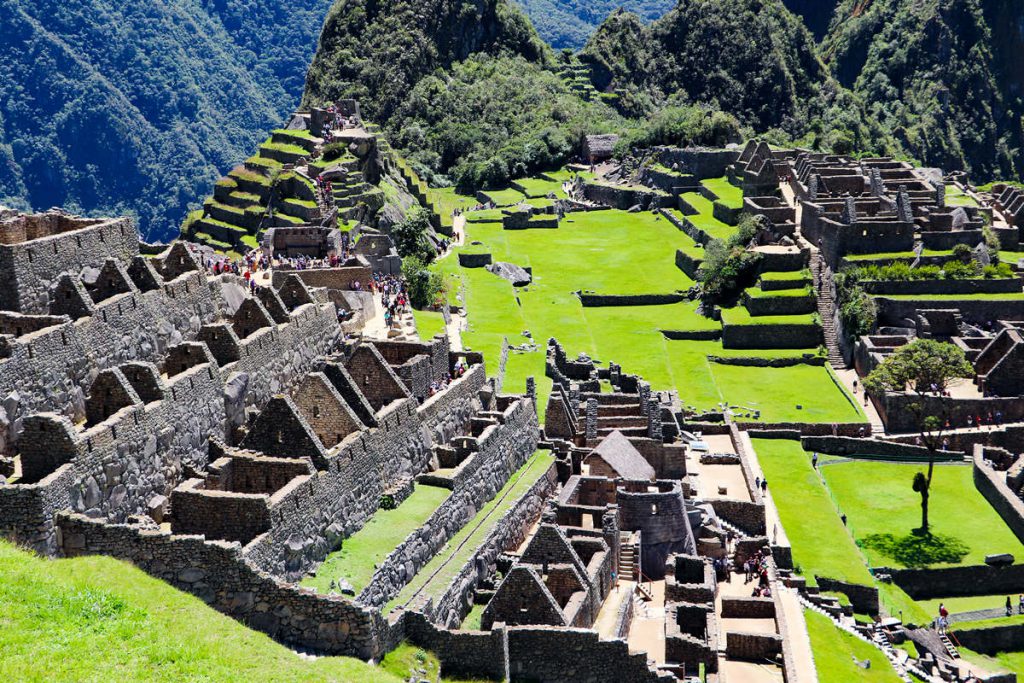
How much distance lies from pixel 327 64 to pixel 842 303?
10298cm

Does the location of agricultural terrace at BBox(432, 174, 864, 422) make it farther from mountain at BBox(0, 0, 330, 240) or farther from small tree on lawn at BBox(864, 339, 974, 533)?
mountain at BBox(0, 0, 330, 240)

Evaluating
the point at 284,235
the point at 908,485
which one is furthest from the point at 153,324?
the point at 908,485

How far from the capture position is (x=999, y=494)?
61875mm

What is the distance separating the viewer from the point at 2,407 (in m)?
31.2

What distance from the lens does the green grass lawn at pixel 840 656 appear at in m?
43.6

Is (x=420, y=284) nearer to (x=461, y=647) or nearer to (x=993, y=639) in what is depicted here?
(x=993, y=639)

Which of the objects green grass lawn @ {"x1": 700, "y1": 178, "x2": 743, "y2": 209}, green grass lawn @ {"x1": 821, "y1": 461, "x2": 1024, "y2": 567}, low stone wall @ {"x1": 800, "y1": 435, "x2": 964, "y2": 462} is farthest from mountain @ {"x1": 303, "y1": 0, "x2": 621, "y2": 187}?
green grass lawn @ {"x1": 821, "y1": 461, "x2": 1024, "y2": 567}

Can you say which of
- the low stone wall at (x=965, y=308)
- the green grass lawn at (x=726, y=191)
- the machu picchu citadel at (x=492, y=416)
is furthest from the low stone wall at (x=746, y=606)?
the green grass lawn at (x=726, y=191)

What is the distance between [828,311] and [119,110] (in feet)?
226

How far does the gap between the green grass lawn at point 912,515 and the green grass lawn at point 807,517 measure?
4.26ft

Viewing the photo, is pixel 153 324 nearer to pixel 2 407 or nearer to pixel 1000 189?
pixel 2 407

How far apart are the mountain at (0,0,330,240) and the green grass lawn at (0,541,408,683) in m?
82.9

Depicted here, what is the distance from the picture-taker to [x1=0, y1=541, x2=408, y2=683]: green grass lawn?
25.3 meters

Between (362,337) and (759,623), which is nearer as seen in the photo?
(759,623)
